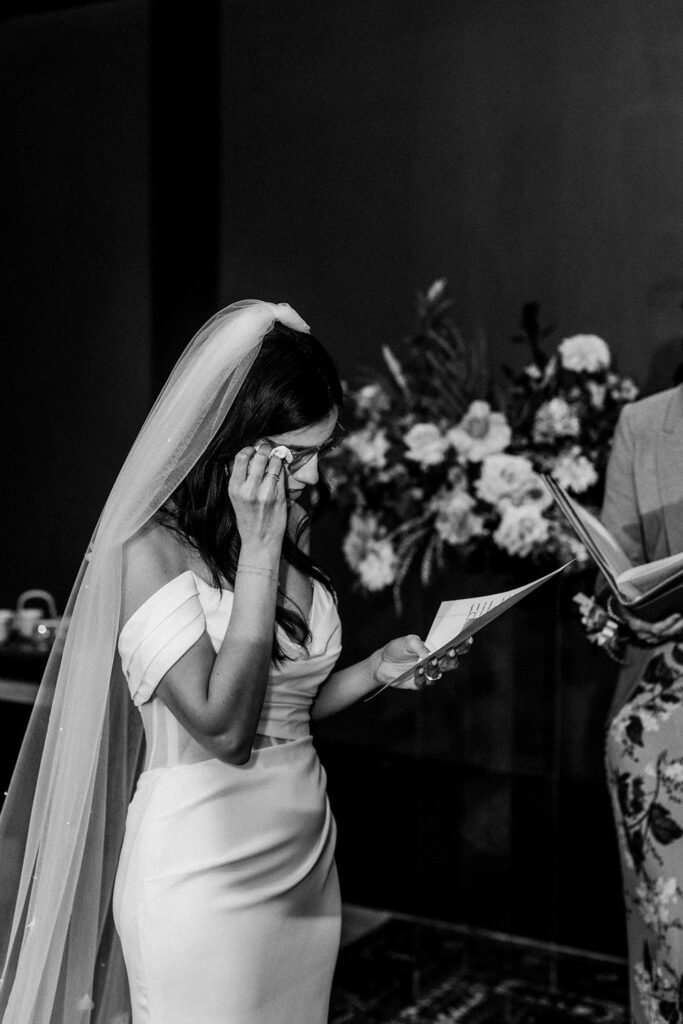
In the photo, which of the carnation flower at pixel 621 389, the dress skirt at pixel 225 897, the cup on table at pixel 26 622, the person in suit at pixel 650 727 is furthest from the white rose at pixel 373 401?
the dress skirt at pixel 225 897

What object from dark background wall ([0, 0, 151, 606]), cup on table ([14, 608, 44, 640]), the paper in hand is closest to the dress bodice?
the paper in hand

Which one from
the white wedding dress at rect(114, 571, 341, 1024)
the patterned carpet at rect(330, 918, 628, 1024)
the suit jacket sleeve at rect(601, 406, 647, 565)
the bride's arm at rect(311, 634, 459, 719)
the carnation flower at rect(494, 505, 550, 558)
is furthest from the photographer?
the carnation flower at rect(494, 505, 550, 558)

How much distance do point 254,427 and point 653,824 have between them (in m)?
1.52

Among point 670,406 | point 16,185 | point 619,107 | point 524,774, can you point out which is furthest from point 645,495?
point 16,185

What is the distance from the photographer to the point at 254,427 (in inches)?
82.8

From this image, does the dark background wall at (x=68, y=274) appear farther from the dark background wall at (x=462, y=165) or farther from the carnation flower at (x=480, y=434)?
the carnation flower at (x=480, y=434)

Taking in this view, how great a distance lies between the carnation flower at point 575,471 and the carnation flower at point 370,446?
590 millimetres

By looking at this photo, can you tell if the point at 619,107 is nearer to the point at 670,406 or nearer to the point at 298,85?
the point at 298,85

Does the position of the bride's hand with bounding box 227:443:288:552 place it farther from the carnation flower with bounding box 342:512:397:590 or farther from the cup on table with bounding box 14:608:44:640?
the cup on table with bounding box 14:608:44:640

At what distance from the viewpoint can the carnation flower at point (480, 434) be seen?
4.04 metres

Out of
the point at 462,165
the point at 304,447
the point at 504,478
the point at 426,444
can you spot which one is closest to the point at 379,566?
the point at 426,444

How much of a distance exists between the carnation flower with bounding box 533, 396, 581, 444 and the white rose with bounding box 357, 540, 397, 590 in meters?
0.63

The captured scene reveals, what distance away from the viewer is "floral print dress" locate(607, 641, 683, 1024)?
2898 millimetres

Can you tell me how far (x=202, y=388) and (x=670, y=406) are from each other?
1580mm
